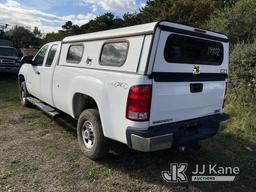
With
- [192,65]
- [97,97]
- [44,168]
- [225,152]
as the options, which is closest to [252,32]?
[225,152]

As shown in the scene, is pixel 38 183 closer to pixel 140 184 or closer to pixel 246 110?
pixel 140 184

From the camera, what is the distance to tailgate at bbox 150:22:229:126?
3.55 meters

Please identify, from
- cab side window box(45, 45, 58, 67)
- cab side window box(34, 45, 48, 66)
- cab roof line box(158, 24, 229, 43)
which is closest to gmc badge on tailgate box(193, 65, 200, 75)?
cab roof line box(158, 24, 229, 43)

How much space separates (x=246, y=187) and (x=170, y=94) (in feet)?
5.92

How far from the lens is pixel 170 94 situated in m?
3.67

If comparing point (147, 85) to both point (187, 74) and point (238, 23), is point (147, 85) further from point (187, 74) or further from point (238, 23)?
point (238, 23)

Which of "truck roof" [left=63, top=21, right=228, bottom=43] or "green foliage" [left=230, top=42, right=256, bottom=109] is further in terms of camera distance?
"green foliage" [left=230, top=42, right=256, bottom=109]

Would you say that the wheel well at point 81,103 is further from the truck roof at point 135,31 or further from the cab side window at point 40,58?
the cab side window at point 40,58

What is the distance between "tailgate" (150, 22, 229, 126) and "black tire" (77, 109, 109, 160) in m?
1.06

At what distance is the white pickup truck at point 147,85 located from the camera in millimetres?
3488

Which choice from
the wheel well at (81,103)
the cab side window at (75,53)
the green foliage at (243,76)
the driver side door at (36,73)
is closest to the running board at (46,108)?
the driver side door at (36,73)

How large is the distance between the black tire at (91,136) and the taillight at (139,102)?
908 millimetres

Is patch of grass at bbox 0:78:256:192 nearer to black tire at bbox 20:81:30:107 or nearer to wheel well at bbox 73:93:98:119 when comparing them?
wheel well at bbox 73:93:98:119

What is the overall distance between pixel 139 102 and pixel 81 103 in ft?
5.82
